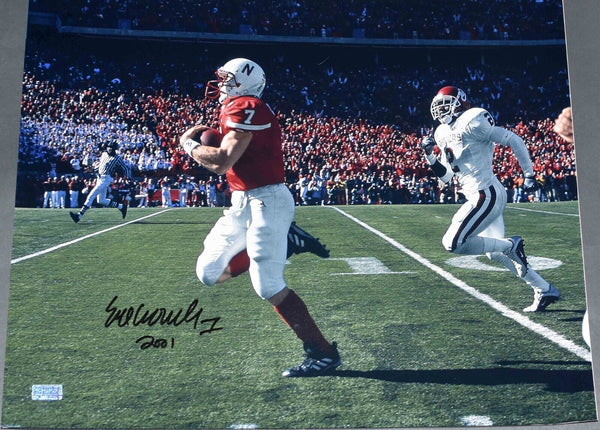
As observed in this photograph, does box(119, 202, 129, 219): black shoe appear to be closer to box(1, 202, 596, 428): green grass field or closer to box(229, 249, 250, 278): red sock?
box(1, 202, 596, 428): green grass field

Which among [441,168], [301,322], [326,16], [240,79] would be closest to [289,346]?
[301,322]

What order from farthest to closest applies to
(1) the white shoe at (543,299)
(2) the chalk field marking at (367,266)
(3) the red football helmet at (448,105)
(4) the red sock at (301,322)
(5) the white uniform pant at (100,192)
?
(2) the chalk field marking at (367,266)
(5) the white uniform pant at (100,192)
(3) the red football helmet at (448,105)
(1) the white shoe at (543,299)
(4) the red sock at (301,322)

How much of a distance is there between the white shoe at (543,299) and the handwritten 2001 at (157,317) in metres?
1.32

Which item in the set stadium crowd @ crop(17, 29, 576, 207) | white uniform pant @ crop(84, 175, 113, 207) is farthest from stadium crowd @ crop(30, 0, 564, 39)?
white uniform pant @ crop(84, 175, 113, 207)

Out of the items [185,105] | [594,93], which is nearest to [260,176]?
[185,105]

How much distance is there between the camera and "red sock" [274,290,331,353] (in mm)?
1955

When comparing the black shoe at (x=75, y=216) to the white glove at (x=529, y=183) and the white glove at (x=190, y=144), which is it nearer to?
the white glove at (x=190, y=144)

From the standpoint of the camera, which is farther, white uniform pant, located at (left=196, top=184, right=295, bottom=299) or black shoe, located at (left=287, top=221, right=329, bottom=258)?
black shoe, located at (left=287, top=221, right=329, bottom=258)

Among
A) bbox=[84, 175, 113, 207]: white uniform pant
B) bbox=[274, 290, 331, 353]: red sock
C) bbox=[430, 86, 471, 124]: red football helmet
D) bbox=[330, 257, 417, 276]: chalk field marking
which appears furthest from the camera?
bbox=[330, 257, 417, 276]: chalk field marking

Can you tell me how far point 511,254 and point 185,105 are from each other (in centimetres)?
168

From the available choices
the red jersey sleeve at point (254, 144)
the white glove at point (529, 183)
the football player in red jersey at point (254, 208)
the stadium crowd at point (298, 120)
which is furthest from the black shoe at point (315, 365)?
the white glove at point (529, 183)

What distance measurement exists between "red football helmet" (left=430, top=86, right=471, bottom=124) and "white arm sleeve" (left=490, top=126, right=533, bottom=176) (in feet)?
0.62

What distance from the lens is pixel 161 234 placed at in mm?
3434

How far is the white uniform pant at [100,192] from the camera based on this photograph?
8.74 ft
